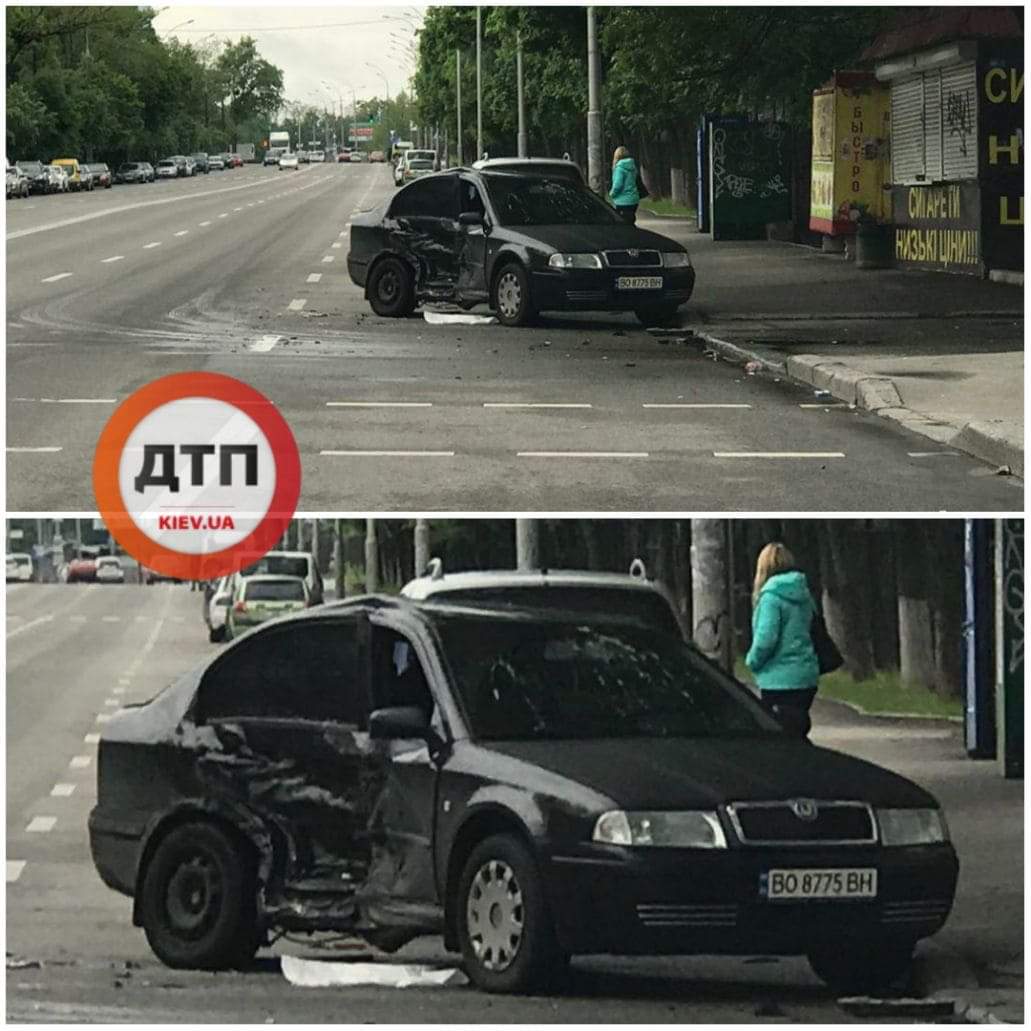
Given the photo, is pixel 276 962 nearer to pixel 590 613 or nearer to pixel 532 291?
pixel 590 613

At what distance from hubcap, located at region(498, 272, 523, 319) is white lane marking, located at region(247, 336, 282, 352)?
2573mm

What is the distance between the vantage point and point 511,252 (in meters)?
23.0

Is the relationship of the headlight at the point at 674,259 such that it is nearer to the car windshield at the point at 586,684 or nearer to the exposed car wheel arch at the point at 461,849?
the car windshield at the point at 586,684

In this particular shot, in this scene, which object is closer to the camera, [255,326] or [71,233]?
[255,326]

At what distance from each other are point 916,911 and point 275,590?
1400cm

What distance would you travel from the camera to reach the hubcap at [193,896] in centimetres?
841

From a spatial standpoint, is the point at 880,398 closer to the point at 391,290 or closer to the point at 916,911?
the point at 391,290

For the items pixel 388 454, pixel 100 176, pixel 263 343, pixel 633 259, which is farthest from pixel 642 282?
pixel 100 176

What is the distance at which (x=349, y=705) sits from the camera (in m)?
8.41

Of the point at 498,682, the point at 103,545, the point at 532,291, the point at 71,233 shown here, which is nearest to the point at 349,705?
the point at 498,682

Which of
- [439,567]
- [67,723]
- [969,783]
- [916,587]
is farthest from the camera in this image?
[67,723]

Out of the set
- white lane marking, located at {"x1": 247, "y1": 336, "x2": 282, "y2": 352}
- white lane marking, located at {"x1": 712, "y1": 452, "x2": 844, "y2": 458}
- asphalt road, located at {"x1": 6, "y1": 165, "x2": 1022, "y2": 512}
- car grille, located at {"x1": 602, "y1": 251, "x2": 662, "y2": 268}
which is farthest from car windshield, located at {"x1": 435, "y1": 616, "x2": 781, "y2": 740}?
car grille, located at {"x1": 602, "y1": 251, "x2": 662, "y2": 268}

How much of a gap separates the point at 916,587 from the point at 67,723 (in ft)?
37.2

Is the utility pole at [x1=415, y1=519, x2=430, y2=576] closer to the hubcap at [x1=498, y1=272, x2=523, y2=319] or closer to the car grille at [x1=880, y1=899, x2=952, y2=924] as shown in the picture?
the car grille at [x1=880, y1=899, x2=952, y2=924]
